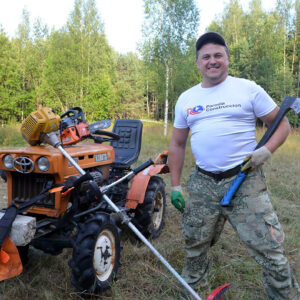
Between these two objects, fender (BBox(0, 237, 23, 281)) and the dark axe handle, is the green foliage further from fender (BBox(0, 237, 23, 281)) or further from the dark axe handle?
the dark axe handle

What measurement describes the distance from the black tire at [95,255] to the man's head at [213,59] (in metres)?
1.32

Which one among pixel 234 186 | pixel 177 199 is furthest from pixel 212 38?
pixel 177 199

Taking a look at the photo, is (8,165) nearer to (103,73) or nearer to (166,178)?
(166,178)

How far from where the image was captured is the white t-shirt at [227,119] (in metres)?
2.04

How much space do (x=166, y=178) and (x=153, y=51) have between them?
8.83 meters

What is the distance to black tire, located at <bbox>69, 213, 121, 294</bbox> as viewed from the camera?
7.31 ft

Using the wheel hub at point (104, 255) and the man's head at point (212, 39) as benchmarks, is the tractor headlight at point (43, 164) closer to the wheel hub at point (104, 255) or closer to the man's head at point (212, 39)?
the wheel hub at point (104, 255)

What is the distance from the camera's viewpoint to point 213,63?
2.13m

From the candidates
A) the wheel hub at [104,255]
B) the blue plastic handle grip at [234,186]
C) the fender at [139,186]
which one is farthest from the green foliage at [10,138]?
the blue plastic handle grip at [234,186]

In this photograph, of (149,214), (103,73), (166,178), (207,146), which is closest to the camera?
(207,146)

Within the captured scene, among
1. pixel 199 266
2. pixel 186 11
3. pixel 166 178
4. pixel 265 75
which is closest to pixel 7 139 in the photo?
pixel 166 178

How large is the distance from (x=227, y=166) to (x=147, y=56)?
41.4ft

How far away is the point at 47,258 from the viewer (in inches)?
117

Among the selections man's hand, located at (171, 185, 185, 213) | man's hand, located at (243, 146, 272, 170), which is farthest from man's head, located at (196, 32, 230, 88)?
man's hand, located at (171, 185, 185, 213)
